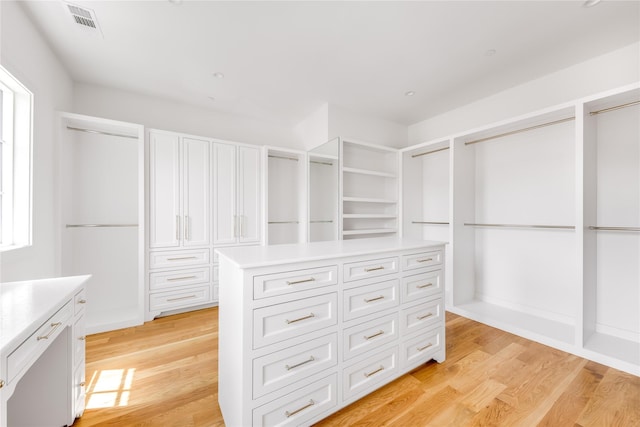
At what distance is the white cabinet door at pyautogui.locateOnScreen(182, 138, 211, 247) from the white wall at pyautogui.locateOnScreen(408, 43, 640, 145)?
3.52 m

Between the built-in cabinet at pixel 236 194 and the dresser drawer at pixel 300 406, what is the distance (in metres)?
2.41

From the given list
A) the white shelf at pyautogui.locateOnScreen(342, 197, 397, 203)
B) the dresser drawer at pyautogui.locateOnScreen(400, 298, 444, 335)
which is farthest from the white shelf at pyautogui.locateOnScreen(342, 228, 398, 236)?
the dresser drawer at pyautogui.locateOnScreen(400, 298, 444, 335)

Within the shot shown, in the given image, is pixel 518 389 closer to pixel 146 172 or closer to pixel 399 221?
pixel 399 221

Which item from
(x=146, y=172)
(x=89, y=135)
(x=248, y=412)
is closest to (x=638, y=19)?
(x=248, y=412)

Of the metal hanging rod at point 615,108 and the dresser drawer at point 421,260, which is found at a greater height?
the metal hanging rod at point 615,108

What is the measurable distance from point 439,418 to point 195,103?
4235 mm

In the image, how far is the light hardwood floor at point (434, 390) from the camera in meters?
1.53

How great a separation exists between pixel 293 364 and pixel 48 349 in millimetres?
1296

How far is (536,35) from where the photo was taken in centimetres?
221

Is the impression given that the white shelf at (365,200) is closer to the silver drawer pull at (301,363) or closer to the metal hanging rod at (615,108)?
the metal hanging rod at (615,108)

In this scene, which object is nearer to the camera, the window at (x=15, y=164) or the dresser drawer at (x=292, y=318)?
the dresser drawer at (x=292, y=318)

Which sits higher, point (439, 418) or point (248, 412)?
point (248, 412)

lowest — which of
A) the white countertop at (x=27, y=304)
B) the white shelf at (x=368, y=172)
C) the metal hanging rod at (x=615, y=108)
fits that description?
the white countertop at (x=27, y=304)

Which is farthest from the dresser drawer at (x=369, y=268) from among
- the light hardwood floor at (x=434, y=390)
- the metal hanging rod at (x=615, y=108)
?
the metal hanging rod at (x=615, y=108)
